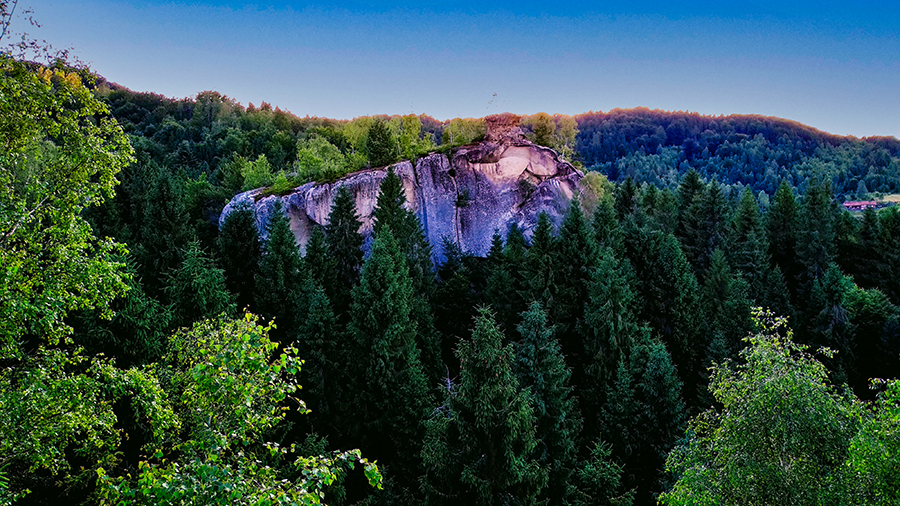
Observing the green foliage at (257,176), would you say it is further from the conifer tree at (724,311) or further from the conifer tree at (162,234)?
the conifer tree at (724,311)

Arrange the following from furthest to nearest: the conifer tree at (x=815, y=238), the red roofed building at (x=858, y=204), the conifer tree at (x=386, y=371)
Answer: the red roofed building at (x=858, y=204) < the conifer tree at (x=815, y=238) < the conifer tree at (x=386, y=371)

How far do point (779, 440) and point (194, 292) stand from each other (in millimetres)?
23093

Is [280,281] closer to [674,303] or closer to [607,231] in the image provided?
[607,231]

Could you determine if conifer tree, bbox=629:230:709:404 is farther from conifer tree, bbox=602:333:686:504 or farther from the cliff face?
the cliff face

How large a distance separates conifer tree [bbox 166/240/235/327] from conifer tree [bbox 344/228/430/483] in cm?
724

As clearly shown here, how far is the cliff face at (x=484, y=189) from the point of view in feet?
162

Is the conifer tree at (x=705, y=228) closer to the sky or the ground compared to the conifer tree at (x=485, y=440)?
closer to the sky

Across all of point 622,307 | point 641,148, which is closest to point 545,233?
point 622,307

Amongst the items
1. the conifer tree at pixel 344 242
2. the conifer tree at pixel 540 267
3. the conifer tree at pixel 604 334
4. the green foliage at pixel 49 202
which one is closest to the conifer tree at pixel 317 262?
the conifer tree at pixel 344 242

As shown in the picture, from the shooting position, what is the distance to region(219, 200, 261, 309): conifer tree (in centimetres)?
3541

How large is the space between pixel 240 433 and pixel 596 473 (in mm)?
17514

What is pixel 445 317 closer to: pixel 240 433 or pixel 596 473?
pixel 596 473

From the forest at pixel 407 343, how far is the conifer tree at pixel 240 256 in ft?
0.60

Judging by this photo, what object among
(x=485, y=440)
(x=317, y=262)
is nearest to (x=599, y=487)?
(x=485, y=440)
